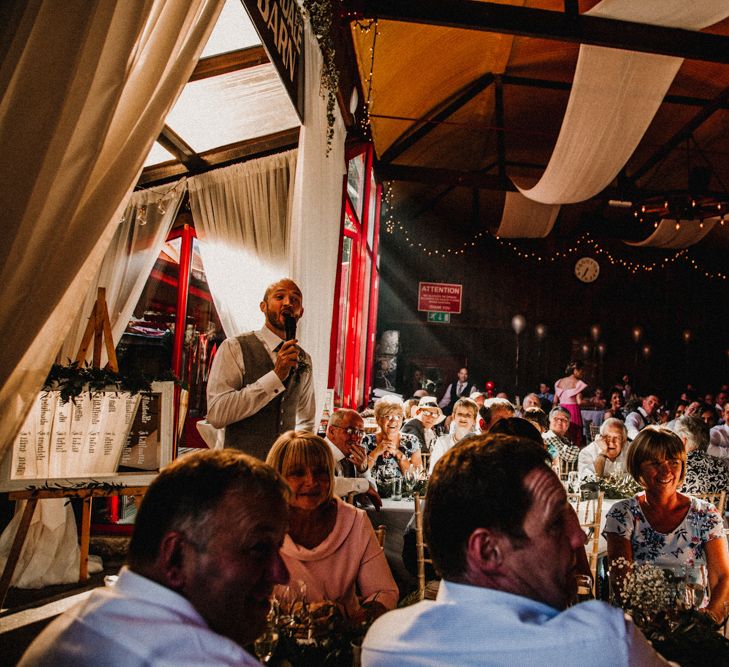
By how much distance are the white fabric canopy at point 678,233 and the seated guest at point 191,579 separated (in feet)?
35.2

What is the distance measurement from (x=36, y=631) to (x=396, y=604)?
6.67ft

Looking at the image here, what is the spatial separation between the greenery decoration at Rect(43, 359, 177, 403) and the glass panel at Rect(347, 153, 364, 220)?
4.33 meters

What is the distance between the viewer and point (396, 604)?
6.82ft

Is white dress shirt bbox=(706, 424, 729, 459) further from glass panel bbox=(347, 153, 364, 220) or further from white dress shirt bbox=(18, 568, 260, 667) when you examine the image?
white dress shirt bbox=(18, 568, 260, 667)

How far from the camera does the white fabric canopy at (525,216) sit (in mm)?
10734

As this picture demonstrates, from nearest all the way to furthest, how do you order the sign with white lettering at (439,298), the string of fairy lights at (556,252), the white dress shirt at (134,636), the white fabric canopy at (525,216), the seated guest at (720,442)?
the white dress shirt at (134,636) < the seated guest at (720,442) < the white fabric canopy at (525,216) < the sign with white lettering at (439,298) < the string of fairy lights at (556,252)

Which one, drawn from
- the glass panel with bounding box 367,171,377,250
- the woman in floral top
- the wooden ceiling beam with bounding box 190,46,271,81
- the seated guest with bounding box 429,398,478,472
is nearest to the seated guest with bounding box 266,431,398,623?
the woman in floral top

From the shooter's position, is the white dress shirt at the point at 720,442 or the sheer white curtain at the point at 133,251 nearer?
the sheer white curtain at the point at 133,251

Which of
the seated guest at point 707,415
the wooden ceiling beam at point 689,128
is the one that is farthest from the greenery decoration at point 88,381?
the seated guest at point 707,415

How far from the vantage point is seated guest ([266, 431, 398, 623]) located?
206 cm

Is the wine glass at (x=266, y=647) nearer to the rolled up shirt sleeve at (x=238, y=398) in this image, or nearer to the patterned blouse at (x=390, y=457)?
the rolled up shirt sleeve at (x=238, y=398)

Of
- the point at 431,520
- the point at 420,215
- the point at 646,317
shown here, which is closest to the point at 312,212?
the point at 431,520

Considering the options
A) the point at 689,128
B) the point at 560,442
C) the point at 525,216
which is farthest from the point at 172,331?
the point at 689,128

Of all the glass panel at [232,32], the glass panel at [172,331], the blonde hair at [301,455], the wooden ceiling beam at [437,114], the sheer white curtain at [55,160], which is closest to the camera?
the sheer white curtain at [55,160]
